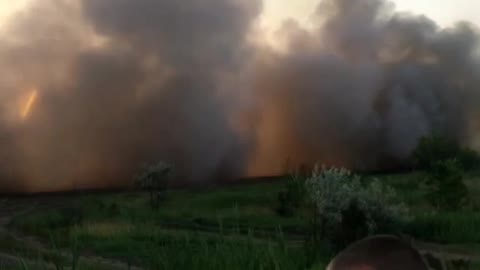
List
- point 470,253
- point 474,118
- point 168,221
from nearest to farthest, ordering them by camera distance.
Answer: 1. point 470,253
2. point 168,221
3. point 474,118

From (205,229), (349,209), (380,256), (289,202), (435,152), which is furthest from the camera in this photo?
(435,152)

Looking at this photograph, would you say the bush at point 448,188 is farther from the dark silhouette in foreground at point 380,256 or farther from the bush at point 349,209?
the dark silhouette in foreground at point 380,256

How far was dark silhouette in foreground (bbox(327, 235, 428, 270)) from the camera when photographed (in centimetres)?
267

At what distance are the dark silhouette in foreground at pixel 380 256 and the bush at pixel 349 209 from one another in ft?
37.8

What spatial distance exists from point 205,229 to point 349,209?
20.5 feet

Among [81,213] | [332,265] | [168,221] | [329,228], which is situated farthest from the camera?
[81,213]

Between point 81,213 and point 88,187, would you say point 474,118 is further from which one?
point 81,213

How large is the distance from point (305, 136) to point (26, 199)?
18.0m

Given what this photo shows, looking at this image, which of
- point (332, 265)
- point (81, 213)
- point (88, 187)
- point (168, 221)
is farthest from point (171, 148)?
point (332, 265)

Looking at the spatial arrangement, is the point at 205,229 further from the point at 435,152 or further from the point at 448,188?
the point at 435,152

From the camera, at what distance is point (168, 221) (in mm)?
23938

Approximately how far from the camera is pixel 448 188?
23625 millimetres

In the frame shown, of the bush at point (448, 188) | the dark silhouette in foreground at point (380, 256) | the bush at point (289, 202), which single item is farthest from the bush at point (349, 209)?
the dark silhouette in foreground at point (380, 256)


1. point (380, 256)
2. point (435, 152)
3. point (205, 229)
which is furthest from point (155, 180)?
point (380, 256)
